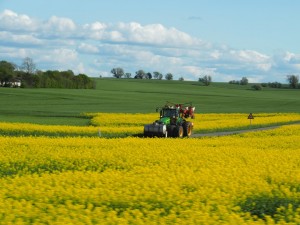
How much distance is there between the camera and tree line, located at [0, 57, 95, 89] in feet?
410

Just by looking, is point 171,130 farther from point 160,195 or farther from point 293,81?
point 293,81

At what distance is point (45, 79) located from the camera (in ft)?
415

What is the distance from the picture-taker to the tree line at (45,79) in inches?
4916

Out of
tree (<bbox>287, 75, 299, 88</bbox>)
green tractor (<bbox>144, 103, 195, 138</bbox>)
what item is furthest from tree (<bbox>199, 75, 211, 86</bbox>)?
green tractor (<bbox>144, 103, 195, 138</bbox>)

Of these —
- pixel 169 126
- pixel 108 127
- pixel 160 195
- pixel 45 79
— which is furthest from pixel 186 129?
pixel 45 79

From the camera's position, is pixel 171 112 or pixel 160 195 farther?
pixel 171 112

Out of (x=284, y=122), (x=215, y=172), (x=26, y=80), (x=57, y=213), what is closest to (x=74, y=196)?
(x=57, y=213)

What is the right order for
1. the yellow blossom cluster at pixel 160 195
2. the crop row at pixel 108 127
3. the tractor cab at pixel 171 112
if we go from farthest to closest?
the crop row at pixel 108 127, the tractor cab at pixel 171 112, the yellow blossom cluster at pixel 160 195

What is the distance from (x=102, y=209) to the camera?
9.59 m

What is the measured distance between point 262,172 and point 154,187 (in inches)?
153

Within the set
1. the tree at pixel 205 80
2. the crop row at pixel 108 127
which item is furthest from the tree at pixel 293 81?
the crop row at pixel 108 127

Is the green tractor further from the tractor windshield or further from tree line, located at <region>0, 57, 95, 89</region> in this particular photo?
tree line, located at <region>0, 57, 95, 89</region>

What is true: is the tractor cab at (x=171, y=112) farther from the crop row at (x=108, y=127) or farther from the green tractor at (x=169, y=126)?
the crop row at (x=108, y=127)

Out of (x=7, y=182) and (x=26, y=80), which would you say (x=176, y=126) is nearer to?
(x=7, y=182)
